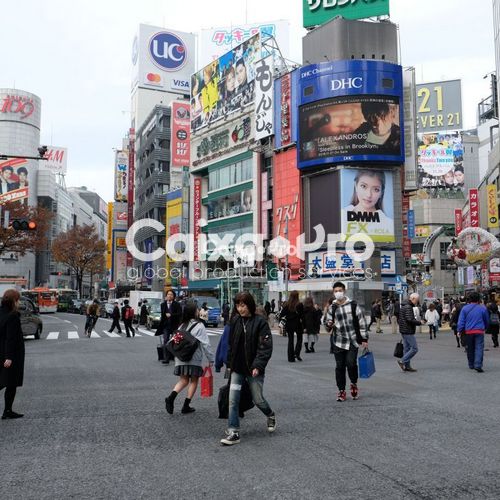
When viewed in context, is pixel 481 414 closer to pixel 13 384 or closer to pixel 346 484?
pixel 346 484

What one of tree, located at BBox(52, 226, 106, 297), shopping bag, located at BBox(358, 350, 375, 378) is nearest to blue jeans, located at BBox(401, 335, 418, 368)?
shopping bag, located at BBox(358, 350, 375, 378)

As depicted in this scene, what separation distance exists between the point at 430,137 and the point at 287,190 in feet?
151

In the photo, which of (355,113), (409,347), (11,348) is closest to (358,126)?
(355,113)

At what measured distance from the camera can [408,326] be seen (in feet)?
41.0

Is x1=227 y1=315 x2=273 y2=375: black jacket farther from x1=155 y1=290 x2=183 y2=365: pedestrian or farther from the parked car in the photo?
the parked car

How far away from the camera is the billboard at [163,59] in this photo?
103 m

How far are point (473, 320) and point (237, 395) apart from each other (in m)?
8.09

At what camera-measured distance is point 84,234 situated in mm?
78000

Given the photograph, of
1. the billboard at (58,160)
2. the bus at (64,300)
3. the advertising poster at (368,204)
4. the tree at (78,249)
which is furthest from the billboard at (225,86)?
the billboard at (58,160)

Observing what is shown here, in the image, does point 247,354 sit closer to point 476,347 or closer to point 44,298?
point 476,347

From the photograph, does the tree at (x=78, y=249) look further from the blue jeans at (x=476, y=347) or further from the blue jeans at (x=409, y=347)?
the blue jeans at (x=476, y=347)

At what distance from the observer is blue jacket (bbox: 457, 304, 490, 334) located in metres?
12.6

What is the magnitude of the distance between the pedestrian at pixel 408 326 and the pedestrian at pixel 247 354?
6.60 meters

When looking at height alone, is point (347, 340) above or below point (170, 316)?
below
